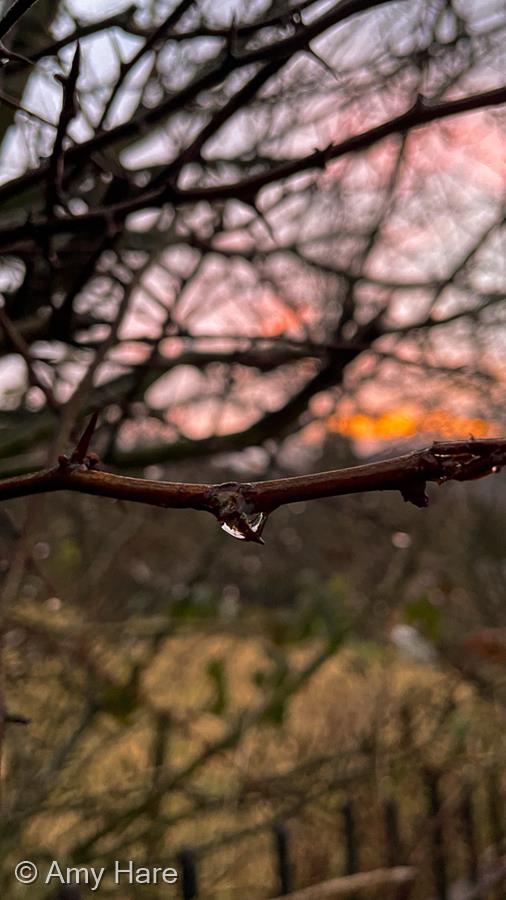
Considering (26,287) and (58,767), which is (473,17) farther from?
(58,767)

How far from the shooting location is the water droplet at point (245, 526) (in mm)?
810

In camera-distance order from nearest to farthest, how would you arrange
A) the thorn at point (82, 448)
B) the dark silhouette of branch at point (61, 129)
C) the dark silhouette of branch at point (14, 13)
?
the thorn at point (82, 448), the dark silhouette of branch at point (14, 13), the dark silhouette of branch at point (61, 129)

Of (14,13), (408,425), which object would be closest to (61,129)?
(14,13)

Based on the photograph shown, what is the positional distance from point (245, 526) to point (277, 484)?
0.05 metres

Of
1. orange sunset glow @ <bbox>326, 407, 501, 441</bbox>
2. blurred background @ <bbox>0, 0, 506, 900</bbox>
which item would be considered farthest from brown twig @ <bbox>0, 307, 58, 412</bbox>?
orange sunset glow @ <bbox>326, 407, 501, 441</bbox>

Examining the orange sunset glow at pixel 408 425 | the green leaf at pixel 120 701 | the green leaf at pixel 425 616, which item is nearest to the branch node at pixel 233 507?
the green leaf at pixel 120 701

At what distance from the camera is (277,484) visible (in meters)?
0.79

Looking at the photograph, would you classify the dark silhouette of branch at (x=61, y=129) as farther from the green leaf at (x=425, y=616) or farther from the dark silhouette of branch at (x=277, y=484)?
the green leaf at (x=425, y=616)

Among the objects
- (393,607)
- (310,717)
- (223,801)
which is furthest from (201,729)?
(223,801)

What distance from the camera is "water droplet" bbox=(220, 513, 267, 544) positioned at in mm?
810

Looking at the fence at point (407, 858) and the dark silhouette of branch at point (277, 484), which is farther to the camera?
the fence at point (407, 858)

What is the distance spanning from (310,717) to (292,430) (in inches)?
151

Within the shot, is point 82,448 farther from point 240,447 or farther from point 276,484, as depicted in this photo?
point 240,447

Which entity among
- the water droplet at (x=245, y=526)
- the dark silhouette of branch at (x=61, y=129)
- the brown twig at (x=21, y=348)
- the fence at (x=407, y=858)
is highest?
the brown twig at (x=21, y=348)
